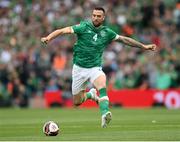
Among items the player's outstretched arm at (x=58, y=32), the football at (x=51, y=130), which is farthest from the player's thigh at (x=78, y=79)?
the football at (x=51, y=130)

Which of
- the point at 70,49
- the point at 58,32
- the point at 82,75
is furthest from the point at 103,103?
the point at 70,49

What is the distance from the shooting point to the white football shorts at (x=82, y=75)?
18.2m

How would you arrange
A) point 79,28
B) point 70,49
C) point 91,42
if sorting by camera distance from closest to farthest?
point 79,28
point 91,42
point 70,49

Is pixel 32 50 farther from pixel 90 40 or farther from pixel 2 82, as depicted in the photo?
pixel 90 40

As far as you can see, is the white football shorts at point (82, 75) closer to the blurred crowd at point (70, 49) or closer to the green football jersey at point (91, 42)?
the green football jersey at point (91, 42)

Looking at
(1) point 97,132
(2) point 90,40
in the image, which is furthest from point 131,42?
(1) point 97,132

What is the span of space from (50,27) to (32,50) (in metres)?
1.77

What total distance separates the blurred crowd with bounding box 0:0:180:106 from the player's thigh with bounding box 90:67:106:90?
45.0 ft

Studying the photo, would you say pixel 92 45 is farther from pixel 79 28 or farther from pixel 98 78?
pixel 98 78

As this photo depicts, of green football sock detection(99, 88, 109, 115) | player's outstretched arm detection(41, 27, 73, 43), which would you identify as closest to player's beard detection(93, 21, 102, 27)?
player's outstretched arm detection(41, 27, 73, 43)

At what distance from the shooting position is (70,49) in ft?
116

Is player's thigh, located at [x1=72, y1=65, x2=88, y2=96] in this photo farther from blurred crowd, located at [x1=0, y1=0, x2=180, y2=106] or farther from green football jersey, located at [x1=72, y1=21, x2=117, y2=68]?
blurred crowd, located at [x1=0, y1=0, x2=180, y2=106]

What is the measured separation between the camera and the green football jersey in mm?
18188

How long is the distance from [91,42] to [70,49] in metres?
17.3
